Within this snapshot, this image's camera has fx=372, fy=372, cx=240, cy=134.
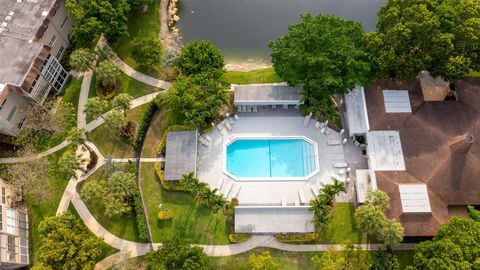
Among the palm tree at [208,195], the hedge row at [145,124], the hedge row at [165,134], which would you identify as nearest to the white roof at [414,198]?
the palm tree at [208,195]

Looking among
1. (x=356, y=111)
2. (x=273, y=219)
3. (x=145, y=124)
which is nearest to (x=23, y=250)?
(x=145, y=124)

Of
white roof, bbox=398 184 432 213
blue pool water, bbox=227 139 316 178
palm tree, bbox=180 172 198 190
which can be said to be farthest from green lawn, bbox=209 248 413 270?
blue pool water, bbox=227 139 316 178

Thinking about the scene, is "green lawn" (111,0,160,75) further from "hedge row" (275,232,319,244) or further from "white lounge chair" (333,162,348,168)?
"hedge row" (275,232,319,244)

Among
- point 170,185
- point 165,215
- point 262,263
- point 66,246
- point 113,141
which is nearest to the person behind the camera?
point 262,263

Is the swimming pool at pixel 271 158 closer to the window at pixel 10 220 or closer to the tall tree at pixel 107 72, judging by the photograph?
the tall tree at pixel 107 72

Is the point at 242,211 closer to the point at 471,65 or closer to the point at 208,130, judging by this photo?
the point at 208,130

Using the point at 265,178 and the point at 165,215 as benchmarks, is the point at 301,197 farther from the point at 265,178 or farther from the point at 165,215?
the point at 165,215
